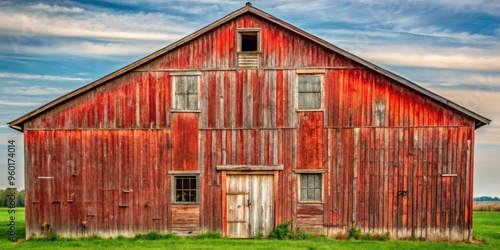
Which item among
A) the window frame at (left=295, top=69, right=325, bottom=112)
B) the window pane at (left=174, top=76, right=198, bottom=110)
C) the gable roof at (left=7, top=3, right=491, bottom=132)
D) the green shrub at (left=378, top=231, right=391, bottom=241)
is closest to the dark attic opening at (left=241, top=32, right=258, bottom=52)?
the gable roof at (left=7, top=3, right=491, bottom=132)

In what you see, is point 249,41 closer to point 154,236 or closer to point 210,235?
point 210,235

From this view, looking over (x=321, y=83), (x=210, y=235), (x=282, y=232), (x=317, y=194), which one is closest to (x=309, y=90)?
(x=321, y=83)

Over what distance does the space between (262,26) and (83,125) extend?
27.2ft

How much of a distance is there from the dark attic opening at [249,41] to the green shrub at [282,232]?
737 centimetres

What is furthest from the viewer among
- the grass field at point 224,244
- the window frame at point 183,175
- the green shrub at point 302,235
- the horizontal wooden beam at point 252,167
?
the window frame at point 183,175

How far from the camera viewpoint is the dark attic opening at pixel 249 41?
2035cm

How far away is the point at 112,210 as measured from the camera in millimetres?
20281

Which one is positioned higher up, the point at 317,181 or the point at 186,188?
the point at 317,181

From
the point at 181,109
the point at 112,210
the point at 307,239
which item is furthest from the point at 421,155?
the point at 112,210

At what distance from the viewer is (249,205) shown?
20016mm

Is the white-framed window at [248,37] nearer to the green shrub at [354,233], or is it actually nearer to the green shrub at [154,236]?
the green shrub at [154,236]

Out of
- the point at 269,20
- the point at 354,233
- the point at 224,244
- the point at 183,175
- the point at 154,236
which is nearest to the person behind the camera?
the point at 224,244

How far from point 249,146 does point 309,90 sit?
3.30m

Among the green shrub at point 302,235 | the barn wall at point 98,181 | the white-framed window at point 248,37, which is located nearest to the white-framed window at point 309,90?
the white-framed window at point 248,37
